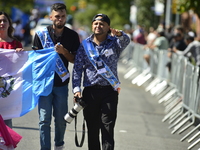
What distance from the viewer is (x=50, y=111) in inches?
264

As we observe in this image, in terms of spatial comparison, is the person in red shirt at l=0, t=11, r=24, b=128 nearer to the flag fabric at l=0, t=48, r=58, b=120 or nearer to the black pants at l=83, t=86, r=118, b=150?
the flag fabric at l=0, t=48, r=58, b=120

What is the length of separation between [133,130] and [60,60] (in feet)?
11.7

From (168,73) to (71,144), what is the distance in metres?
7.50

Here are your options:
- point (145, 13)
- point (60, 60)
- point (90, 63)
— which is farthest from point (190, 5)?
point (145, 13)

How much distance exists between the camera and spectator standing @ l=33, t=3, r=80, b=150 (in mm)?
6648

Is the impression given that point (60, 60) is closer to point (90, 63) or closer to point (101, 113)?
point (90, 63)

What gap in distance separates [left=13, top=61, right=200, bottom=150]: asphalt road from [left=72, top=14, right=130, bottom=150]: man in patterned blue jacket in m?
1.57

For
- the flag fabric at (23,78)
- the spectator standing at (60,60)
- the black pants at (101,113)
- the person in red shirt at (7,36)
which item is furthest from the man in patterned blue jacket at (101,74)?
the person in red shirt at (7,36)

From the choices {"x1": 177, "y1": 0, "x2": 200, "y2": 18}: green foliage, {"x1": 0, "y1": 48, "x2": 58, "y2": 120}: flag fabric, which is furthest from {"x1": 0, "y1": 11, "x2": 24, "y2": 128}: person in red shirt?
{"x1": 177, "y1": 0, "x2": 200, "y2": 18}: green foliage

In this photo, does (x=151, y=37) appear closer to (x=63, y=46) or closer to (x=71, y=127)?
(x=71, y=127)

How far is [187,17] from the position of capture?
47.5 meters

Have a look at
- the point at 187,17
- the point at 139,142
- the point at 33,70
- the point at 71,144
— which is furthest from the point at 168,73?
the point at 187,17

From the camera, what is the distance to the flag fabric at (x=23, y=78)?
6.77 meters

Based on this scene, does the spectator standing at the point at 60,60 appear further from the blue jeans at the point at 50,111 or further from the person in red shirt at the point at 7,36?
the person in red shirt at the point at 7,36
